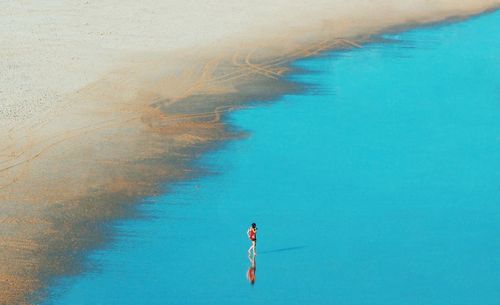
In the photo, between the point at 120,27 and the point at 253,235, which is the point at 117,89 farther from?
the point at 253,235

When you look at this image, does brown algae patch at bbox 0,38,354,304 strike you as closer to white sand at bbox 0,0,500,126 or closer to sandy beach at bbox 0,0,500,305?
sandy beach at bbox 0,0,500,305

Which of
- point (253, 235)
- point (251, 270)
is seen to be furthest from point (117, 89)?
point (251, 270)

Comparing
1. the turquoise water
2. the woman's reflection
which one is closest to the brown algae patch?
the turquoise water

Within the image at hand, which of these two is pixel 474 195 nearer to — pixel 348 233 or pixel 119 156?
pixel 348 233

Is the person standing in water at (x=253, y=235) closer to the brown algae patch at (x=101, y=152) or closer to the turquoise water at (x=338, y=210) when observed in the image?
the turquoise water at (x=338, y=210)

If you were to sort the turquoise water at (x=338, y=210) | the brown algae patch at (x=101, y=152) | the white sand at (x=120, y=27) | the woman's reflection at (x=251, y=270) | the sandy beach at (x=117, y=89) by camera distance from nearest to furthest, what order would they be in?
1. the turquoise water at (x=338, y=210)
2. the woman's reflection at (x=251, y=270)
3. the brown algae patch at (x=101, y=152)
4. the sandy beach at (x=117, y=89)
5. the white sand at (x=120, y=27)

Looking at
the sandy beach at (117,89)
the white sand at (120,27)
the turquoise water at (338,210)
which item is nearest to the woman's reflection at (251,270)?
the turquoise water at (338,210)
